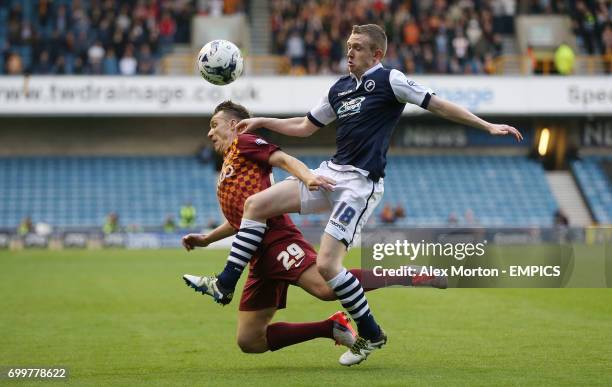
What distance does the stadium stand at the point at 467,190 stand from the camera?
112 feet

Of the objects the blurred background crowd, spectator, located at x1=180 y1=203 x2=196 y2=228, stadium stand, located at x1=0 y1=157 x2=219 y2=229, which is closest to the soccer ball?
spectator, located at x1=180 y1=203 x2=196 y2=228

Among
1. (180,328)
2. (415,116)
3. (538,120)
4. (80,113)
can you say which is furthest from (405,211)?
(180,328)

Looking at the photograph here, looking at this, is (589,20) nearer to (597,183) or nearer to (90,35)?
A: (597,183)

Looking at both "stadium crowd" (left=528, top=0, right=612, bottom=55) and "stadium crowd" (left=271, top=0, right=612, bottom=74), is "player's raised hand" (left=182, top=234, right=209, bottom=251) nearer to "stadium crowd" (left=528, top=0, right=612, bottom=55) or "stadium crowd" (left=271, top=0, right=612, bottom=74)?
"stadium crowd" (left=271, top=0, right=612, bottom=74)

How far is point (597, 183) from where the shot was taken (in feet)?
118

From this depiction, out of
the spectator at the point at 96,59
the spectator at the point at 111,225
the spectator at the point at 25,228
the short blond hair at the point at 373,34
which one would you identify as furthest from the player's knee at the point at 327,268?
the spectator at the point at 96,59

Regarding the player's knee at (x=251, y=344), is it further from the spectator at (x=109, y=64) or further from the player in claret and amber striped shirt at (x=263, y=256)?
the spectator at (x=109, y=64)

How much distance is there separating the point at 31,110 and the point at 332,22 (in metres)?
10.8

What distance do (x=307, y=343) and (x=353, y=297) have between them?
227cm

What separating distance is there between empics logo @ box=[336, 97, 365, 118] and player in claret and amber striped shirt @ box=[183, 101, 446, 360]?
56 cm

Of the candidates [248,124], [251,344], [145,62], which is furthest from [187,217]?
[248,124]

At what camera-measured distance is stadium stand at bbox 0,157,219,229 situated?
33.0 metres

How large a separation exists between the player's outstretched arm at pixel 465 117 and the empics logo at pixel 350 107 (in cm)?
56

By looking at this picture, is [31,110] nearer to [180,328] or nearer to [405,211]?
[405,211]
